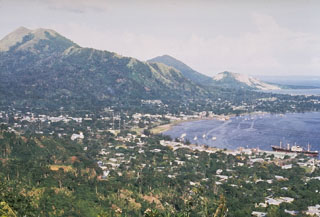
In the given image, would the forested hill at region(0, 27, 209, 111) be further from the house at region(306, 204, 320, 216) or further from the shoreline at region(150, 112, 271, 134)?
the house at region(306, 204, 320, 216)

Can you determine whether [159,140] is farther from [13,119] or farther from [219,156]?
[13,119]

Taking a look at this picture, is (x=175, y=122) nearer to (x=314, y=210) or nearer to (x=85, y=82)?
(x=85, y=82)

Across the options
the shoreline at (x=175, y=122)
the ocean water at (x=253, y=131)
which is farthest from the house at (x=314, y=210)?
the shoreline at (x=175, y=122)

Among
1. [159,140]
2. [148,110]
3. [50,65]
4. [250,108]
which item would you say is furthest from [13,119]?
[50,65]

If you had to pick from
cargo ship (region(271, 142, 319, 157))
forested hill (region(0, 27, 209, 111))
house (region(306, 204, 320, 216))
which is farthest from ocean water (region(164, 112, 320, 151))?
forested hill (region(0, 27, 209, 111))

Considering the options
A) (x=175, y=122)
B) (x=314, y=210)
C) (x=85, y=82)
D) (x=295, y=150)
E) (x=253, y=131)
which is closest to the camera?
(x=314, y=210)

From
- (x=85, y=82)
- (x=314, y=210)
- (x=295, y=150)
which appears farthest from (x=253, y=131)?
(x=85, y=82)

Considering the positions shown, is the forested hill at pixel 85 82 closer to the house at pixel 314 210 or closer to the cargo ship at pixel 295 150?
the cargo ship at pixel 295 150
